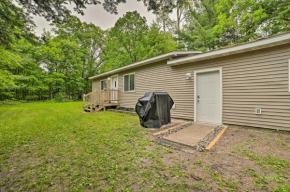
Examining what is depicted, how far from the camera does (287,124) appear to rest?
355cm

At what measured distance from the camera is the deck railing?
26.8 feet

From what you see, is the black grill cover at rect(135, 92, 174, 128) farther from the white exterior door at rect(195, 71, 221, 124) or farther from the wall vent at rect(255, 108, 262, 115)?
the wall vent at rect(255, 108, 262, 115)

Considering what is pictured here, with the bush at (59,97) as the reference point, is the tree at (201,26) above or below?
above

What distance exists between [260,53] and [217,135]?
9.05ft

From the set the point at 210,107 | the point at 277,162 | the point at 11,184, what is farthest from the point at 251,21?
the point at 11,184

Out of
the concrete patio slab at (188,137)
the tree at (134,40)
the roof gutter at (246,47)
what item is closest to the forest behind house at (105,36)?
the tree at (134,40)

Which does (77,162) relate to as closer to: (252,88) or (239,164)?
(239,164)

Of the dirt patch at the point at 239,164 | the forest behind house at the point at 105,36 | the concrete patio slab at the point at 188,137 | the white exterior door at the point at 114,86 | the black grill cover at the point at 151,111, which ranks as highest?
the forest behind house at the point at 105,36

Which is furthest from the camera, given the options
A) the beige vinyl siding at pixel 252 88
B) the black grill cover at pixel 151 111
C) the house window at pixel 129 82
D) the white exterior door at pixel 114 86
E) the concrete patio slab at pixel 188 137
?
the white exterior door at pixel 114 86

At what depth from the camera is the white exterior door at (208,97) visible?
15.5ft

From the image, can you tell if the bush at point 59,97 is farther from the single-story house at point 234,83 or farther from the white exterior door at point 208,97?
the white exterior door at point 208,97

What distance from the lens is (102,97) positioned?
8562 mm

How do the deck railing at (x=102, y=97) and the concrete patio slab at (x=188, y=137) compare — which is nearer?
the concrete patio slab at (x=188, y=137)

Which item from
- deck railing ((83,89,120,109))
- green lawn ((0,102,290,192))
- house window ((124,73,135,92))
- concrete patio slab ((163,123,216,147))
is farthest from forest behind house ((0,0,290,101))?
house window ((124,73,135,92))
